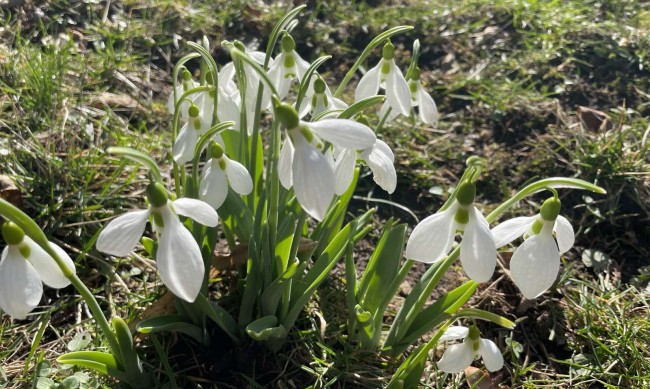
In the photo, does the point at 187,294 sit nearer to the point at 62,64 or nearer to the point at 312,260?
the point at 312,260

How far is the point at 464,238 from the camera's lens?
1.13 meters

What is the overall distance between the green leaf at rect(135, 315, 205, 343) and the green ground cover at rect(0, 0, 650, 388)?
4.2 inches

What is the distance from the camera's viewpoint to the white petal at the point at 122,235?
3.48ft

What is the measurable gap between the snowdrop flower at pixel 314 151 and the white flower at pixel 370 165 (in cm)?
15

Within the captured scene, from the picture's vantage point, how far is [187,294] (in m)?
1.02

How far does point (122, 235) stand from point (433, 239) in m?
0.53

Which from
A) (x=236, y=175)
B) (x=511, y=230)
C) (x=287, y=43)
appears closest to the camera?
(x=511, y=230)

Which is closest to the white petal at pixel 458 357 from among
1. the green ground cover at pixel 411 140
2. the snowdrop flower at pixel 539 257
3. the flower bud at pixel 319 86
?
the green ground cover at pixel 411 140

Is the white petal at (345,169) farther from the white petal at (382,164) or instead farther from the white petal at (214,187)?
the white petal at (214,187)

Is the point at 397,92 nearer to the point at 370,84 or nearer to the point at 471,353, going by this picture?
the point at 370,84

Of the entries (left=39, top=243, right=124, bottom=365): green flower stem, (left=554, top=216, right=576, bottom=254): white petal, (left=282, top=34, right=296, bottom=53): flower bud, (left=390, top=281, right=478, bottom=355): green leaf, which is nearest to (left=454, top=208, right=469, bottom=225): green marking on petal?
(left=554, top=216, right=576, bottom=254): white petal

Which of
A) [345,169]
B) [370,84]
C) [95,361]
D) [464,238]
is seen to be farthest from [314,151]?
[95,361]

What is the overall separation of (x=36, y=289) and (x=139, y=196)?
106cm

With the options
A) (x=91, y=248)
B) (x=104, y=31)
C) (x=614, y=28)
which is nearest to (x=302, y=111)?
(x=91, y=248)
